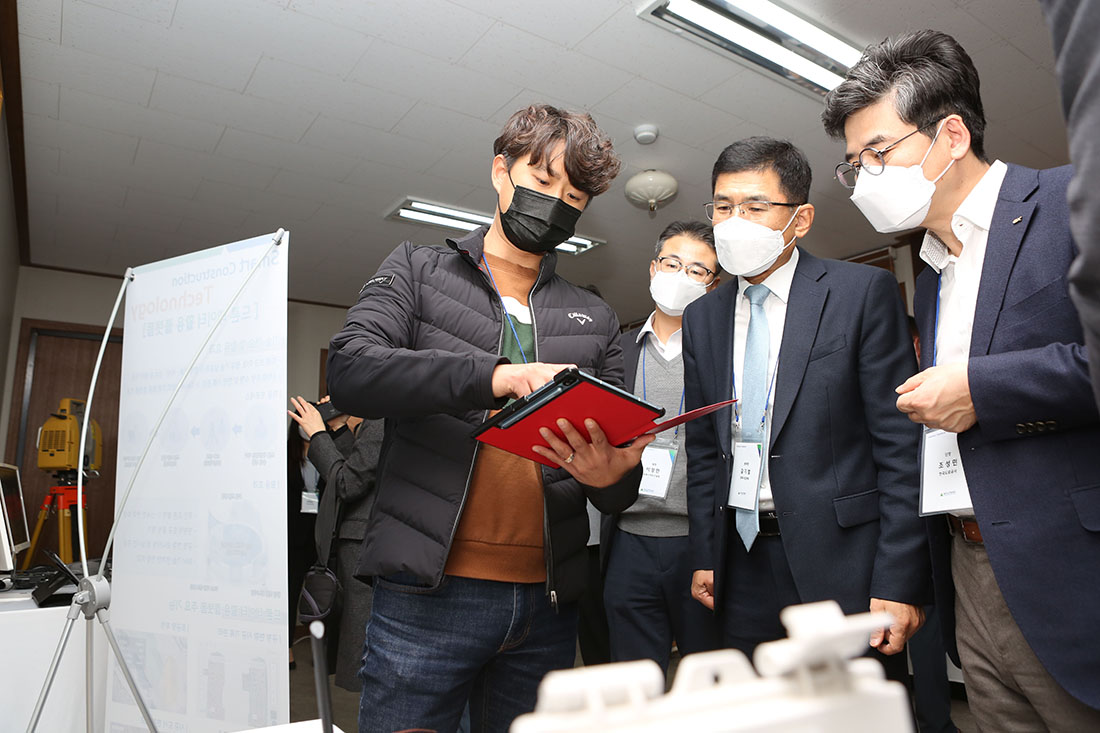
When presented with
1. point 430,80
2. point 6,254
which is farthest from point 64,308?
point 430,80

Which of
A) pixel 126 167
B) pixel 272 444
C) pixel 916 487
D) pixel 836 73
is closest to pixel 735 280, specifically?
pixel 916 487

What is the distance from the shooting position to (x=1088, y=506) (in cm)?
96

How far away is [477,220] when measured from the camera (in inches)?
215

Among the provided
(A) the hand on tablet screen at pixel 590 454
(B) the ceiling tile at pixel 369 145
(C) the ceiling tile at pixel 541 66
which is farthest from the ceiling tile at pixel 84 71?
(A) the hand on tablet screen at pixel 590 454

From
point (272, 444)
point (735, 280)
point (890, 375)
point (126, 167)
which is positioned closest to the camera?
point (890, 375)

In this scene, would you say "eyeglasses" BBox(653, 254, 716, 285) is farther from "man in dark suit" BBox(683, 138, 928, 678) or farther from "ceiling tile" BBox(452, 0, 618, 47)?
"ceiling tile" BBox(452, 0, 618, 47)

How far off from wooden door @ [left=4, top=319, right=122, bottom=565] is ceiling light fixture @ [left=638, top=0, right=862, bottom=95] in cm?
598

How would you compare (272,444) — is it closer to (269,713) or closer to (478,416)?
(269,713)

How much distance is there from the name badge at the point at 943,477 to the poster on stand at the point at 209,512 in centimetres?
146

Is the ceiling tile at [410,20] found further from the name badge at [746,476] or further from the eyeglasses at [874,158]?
the name badge at [746,476]

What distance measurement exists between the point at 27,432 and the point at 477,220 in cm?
464

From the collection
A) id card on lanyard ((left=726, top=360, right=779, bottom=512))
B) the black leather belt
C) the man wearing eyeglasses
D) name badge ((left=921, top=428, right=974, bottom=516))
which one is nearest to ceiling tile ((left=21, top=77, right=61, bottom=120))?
the man wearing eyeglasses

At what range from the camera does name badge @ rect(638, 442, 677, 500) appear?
192 centimetres

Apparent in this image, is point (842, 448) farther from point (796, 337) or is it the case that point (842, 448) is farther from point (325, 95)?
point (325, 95)
